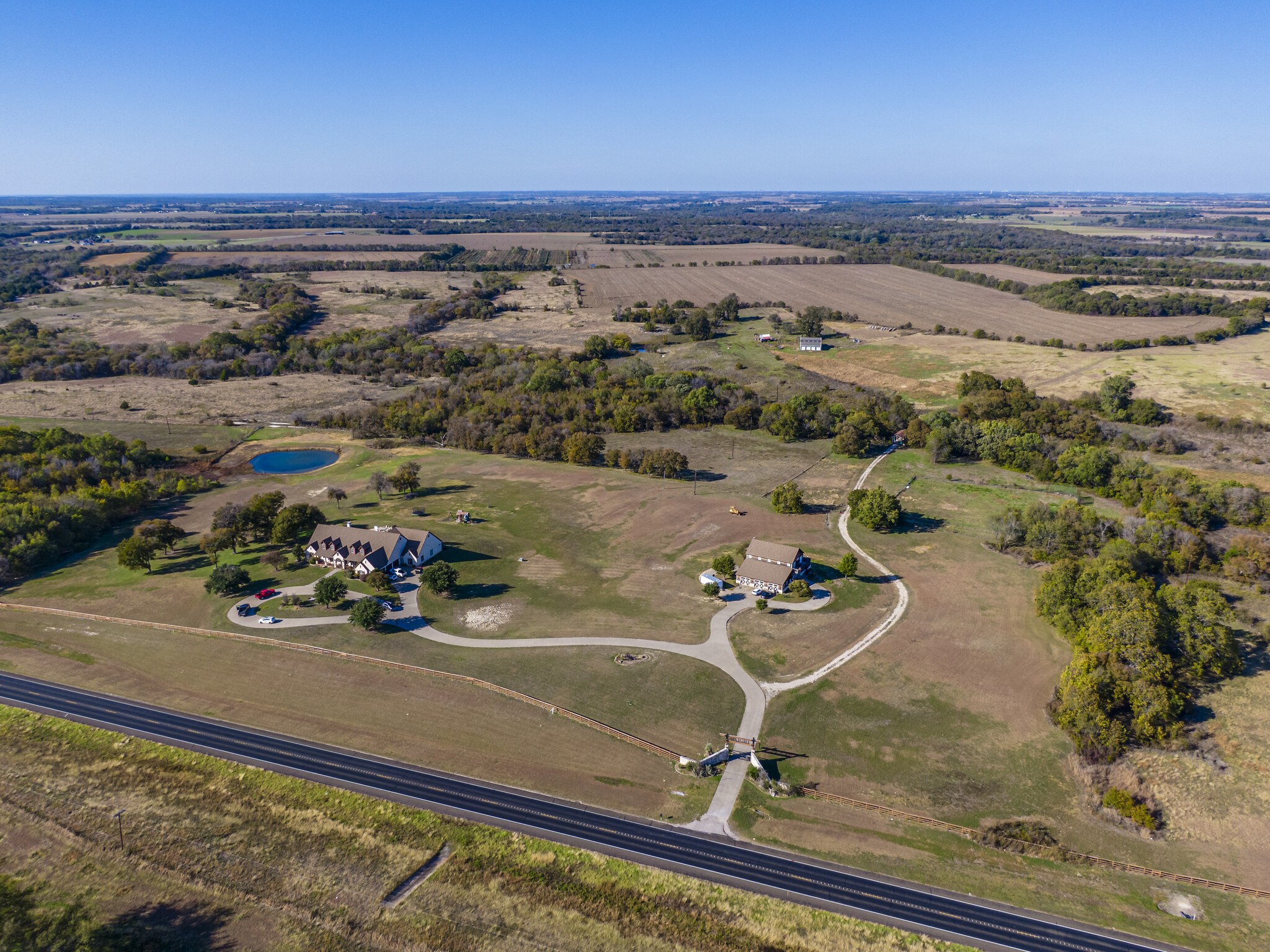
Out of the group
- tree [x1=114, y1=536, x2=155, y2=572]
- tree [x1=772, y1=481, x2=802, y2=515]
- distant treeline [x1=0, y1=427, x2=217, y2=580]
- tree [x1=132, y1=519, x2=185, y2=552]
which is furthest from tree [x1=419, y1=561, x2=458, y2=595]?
distant treeline [x1=0, y1=427, x2=217, y2=580]

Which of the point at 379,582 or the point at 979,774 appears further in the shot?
the point at 379,582

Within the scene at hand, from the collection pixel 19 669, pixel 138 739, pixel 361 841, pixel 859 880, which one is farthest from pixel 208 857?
pixel 859 880

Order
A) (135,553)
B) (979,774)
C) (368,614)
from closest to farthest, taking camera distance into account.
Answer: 1. (979,774)
2. (368,614)
3. (135,553)

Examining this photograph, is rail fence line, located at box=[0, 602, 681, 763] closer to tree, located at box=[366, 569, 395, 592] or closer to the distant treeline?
tree, located at box=[366, 569, 395, 592]

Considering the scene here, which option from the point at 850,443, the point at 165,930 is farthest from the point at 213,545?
the point at 850,443

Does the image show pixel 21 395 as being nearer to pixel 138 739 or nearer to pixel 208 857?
pixel 138 739

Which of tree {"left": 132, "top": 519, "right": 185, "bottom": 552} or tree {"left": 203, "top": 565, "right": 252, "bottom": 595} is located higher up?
tree {"left": 132, "top": 519, "right": 185, "bottom": 552}

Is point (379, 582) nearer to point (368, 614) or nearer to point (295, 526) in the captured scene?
point (368, 614)
